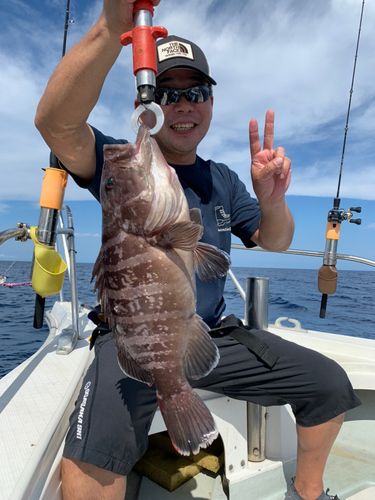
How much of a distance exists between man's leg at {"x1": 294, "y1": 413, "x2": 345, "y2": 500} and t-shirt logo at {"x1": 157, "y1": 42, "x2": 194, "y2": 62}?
2.47 m

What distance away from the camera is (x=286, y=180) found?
88.6 inches

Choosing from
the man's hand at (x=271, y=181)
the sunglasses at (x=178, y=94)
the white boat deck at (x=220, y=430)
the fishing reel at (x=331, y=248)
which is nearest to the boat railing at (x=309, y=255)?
the fishing reel at (x=331, y=248)

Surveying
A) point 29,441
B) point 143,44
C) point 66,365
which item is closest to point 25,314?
point 66,365

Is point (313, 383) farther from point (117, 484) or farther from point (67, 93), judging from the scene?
point (67, 93)

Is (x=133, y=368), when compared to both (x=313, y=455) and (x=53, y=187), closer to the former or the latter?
(x=53, y=187)

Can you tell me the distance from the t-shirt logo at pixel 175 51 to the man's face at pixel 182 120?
117 mm

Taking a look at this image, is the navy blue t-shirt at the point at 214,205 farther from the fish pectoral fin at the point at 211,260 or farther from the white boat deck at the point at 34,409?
the white boat deck at the point at 34,409

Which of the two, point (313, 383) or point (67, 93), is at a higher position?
point (67, 93)

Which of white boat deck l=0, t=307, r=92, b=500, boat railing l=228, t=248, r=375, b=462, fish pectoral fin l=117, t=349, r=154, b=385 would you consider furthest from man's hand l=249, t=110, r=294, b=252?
white boat deck l=0, t=307, r=92, b=500

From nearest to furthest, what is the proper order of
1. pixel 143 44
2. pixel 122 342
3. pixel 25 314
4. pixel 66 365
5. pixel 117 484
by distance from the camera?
1. pixel 143 44
2. pixel 122 342
3. pixel 117 484
4. pixel 66 365
5. pixel 25 314

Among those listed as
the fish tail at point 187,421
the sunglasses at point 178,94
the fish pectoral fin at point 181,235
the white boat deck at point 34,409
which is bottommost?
the white boat deck at point 34,409

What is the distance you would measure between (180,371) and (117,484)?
2.30 feet

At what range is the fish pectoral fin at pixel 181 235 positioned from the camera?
4.79 ft

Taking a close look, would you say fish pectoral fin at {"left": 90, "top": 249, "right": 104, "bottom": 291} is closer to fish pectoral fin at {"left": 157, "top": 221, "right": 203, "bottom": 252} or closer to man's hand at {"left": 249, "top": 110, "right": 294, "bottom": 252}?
fish pectoral fin at {"left": 157, "top": 221, "right": 203, "bottom": 252}
